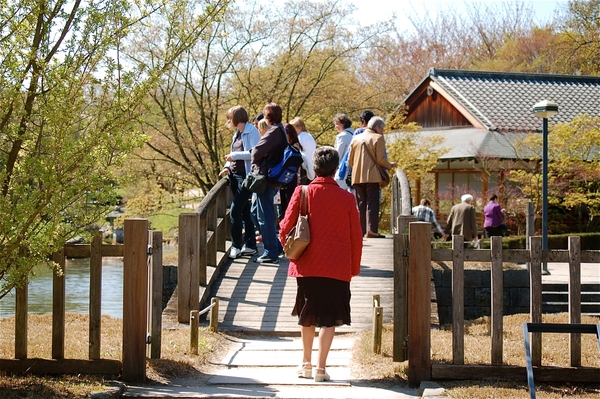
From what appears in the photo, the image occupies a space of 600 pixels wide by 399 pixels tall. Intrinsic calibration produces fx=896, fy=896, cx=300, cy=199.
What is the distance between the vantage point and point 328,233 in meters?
6.55

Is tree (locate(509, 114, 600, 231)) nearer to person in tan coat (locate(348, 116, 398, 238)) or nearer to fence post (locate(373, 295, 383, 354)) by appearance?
person in tan coat (locate(348, 116, 398, 238))

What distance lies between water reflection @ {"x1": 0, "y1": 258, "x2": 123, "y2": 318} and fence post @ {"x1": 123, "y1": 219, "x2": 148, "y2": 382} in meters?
6.01

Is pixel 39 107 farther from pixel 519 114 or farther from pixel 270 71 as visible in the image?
pixel 519 114

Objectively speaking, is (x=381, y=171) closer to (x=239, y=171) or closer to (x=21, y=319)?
(x=239, y=171)

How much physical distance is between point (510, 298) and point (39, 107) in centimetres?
893

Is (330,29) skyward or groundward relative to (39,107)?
skyward

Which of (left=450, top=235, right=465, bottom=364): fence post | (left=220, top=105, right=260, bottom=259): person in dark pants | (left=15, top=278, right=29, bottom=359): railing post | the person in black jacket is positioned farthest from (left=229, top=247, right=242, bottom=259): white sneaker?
(left=450, top=235, right=465, bottom=364): fence post

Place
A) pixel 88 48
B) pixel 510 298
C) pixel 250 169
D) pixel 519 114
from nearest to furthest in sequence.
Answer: pixel 88 48 → pixel 250 169 → pixel 510 298 → pixel 519 114

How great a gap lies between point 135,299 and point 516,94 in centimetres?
3010

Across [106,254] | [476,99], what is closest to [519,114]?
[476,99]

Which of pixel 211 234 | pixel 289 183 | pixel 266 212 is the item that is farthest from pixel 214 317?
pixel 289 183

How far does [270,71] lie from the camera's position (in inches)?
961

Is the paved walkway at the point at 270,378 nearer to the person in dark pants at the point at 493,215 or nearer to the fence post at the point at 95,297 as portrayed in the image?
the fence post at the point at 95,297

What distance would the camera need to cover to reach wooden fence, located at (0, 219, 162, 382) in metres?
6.29
